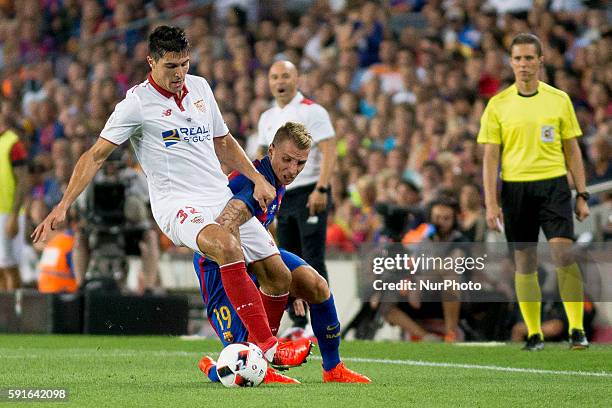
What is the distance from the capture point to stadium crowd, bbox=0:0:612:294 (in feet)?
44.4

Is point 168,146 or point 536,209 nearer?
point 168,146

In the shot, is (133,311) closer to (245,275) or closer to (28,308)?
(28,308)

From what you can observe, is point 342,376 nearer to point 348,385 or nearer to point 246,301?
point 348,385

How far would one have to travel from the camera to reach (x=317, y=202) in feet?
33.7

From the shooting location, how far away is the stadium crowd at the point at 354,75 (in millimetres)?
13531

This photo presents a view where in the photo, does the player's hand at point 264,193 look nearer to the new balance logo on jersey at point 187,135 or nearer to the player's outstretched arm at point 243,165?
the player's outstretched arm at point 243,165

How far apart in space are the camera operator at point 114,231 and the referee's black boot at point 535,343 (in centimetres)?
464

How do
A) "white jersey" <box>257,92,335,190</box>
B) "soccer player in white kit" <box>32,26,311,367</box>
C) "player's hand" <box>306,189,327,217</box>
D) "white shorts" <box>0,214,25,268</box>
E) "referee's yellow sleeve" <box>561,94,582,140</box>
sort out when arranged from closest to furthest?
"soccer player in white kit" <box>32,26,311,367</box> → "referee's yellow sleeve" <box>561,94,582,140</box> → "player's hand" <box>306,189,327,217</box> → "white jersey" <box>257,92,335,190</box> → "white shorts" <box>0,214,25,268</box>

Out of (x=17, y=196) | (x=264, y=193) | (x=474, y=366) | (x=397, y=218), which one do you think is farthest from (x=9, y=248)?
(x=264, y=193)

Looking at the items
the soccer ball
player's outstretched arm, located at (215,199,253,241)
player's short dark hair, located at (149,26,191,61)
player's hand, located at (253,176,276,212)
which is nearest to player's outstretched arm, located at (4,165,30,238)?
player's short dark hair, located at (149,26,191,61)

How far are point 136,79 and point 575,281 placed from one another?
34.4 feet

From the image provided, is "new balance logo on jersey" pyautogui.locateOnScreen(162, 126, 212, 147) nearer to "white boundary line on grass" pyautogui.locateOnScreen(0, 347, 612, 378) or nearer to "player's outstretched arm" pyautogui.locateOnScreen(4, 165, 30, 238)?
"white boundary line on grass" pyautogui.locateOnScreen(0, 347, 612, 378)

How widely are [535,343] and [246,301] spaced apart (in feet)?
11.5

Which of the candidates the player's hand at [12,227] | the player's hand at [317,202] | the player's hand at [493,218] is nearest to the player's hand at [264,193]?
the player's hand at [493,218]
